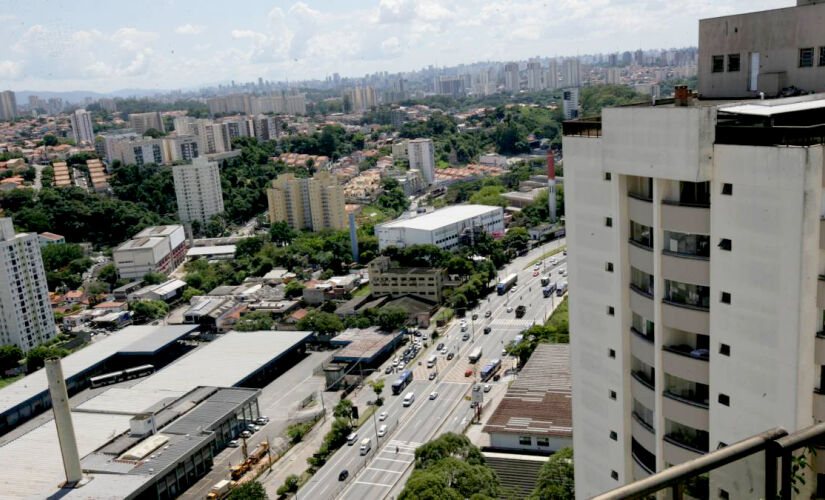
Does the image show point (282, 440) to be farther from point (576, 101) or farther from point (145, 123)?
point (145, 123)

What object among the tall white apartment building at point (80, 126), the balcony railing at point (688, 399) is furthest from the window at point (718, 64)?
the tall white apartment building at point (80, 126)

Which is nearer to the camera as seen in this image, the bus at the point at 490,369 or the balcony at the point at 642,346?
the balcony at the point at 642,346

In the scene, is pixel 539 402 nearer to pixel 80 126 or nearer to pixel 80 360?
pixel 80 360

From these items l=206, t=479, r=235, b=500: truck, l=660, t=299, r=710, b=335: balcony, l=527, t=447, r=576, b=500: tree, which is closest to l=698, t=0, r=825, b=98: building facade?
l=660, t=299, r=710, b=335: balcony

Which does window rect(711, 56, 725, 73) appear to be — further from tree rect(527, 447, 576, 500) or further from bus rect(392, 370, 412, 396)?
bus rect(392, 370, 412, 396)

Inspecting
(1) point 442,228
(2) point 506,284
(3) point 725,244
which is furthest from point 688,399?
(1) point 442,228

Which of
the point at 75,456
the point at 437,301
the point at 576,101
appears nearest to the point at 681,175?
the point at 75,456

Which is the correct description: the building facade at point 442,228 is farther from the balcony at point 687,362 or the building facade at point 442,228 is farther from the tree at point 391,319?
the balcony at point 687,362
